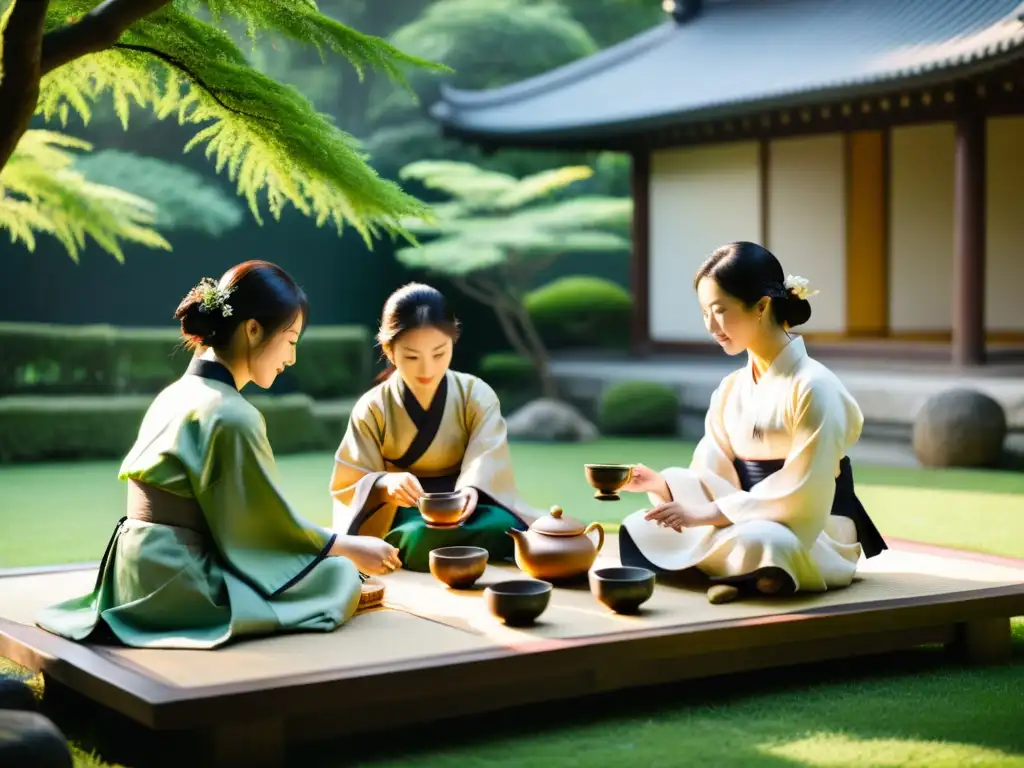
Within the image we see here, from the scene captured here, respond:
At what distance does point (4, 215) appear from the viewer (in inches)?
259

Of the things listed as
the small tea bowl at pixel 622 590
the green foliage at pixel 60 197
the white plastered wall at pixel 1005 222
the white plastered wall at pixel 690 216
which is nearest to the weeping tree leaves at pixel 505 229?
the white plastered wall at pixel 690 216

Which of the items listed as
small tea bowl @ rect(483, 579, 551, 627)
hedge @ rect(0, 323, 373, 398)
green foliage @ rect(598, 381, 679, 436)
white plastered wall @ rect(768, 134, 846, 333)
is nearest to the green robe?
small tea bowl @ rect(483, 579, 551, 627)

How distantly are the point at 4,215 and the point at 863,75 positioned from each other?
7.62 meters

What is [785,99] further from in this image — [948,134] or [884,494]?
[884,494]

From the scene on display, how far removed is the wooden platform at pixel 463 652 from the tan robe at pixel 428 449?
1.81 ft

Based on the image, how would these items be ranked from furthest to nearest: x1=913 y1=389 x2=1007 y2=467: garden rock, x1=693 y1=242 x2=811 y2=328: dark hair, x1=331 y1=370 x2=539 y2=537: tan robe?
A: x1=913 y1=389 x2=1007 y2=467: garden rock < x1=331 y1=370 x2=539 y2=537: tan robe < x1=693 y1=242 x2=811 y2=328: dark hair

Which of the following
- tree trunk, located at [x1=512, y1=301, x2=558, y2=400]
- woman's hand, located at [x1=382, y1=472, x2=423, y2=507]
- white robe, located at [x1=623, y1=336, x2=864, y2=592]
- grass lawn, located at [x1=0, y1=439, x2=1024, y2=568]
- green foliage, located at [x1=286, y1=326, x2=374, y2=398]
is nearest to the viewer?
white robe, located at [x1=623, y1=336, x2=864, y2=592]

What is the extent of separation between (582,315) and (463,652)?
13514mm

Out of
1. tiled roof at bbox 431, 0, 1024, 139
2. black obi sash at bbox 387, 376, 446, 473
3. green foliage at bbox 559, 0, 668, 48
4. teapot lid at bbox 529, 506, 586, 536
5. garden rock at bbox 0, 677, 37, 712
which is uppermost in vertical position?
green foliage at bbox 559, 0, 668, 48

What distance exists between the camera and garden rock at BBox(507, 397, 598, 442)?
1273cm

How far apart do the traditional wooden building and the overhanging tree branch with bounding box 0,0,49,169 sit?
9.07m

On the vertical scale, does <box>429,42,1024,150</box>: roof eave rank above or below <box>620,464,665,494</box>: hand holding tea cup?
above

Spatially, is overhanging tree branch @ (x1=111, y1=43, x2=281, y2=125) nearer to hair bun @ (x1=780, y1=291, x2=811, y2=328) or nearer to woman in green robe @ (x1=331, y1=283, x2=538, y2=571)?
woman in green robe @ (x1=331, y1=283, x2=538, y2=571)

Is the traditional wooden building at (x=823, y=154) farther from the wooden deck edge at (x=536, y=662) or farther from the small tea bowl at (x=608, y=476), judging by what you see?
the small tea bowl at (x=608, y=476)
